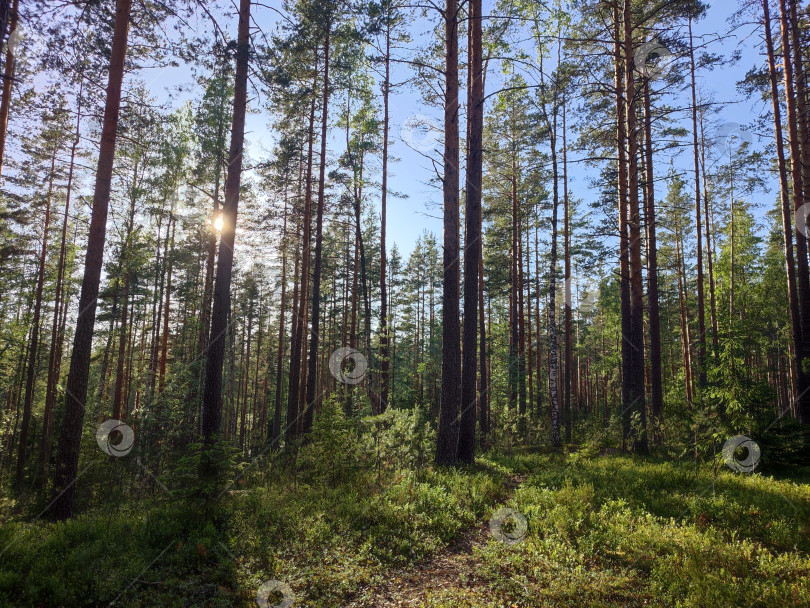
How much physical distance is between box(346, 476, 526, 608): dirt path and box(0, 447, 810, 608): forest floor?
0.02 metres

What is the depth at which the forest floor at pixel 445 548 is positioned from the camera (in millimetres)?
3943

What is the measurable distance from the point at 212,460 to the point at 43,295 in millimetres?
19192

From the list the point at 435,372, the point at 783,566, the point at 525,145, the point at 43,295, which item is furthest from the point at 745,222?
the point at 43,295

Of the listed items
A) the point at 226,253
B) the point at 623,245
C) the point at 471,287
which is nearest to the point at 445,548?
the point at 471,287

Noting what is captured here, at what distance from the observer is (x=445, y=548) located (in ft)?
18.3

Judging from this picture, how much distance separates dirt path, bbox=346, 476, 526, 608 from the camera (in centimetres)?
412

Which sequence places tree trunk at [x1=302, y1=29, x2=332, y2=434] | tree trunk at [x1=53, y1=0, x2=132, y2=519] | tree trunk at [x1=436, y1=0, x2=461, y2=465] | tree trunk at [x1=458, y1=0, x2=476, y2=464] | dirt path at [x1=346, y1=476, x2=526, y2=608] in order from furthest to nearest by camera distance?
tree trunk at [x1=302, y1=29, x2=332, y2=434] → tree trunk at [x1=458, y1=0, x2=476, y2=464] → tree trunk at [x1=436, y1=0, x2=461, y2=465] → tree trunk at [x1=53, y1=0, x2=132, y2=519] → dirt path at [x1=346, y1=476, x2=526, y2=608]

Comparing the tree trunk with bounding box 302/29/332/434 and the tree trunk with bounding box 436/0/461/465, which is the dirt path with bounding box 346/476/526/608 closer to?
the tree trunk with bounding box 436/0/461/465

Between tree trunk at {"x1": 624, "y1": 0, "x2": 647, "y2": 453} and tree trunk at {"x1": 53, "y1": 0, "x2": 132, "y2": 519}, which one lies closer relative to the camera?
tree trunk at {"x1": 53, "y1": 0, "x2": 132, "y2": 519}

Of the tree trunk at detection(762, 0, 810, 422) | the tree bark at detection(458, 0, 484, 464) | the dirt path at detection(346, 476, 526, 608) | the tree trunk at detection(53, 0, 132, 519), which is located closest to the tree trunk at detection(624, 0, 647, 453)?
the tree bark at detection(458, 0, 484, 464)

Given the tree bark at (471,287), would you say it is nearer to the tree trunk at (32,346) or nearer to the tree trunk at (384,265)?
the tree trunk at (384,265)

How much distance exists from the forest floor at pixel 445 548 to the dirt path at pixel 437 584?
0.07 feet

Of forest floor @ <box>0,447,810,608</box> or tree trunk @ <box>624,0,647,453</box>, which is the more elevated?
tree trunk @ <box>624,0,647,453</box>

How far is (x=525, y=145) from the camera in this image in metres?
18.8
